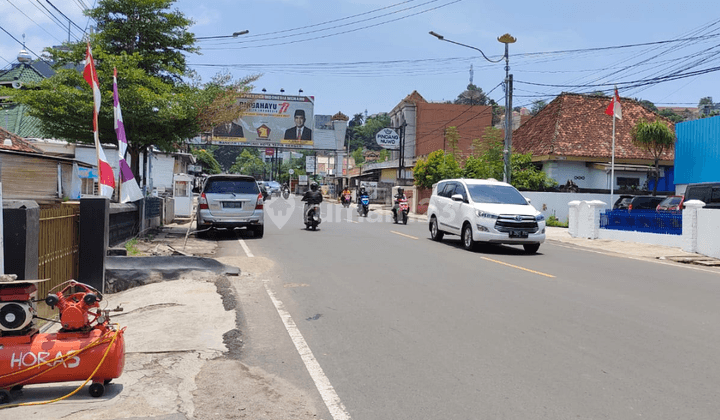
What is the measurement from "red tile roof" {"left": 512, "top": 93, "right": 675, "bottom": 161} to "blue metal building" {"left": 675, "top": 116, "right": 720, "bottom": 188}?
394 centimetres

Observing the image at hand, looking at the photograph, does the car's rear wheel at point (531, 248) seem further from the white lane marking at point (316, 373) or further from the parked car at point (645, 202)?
the parked car at point (645, 202)

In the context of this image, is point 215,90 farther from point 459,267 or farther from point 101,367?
point 101,367

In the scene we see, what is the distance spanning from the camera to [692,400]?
15.2 ft

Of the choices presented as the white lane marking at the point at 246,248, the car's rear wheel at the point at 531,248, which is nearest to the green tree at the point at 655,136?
the car's rear wheel at the point at 531,248

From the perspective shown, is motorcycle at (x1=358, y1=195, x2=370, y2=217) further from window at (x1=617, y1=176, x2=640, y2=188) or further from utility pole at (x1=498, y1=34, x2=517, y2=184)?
window at (x1=617, y1=176, x2=640, y2=188)

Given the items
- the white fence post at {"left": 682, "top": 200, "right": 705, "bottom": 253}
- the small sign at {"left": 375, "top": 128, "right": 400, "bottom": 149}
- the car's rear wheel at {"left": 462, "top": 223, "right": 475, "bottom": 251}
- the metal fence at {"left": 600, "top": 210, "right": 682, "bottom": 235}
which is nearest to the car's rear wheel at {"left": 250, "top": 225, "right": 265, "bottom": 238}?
the car's rear wheel at {"left": 462, "top": 223, "right": 475, "bottom": 251}

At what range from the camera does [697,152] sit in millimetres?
27781

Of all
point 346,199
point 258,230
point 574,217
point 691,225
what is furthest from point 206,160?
point 691,225

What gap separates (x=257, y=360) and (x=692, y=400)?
3.65 metres

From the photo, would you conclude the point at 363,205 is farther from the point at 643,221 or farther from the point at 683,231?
the point at 683,231

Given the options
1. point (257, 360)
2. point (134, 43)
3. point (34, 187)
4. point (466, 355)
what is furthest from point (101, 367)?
point (134, 43)

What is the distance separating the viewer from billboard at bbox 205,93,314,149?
185 feet

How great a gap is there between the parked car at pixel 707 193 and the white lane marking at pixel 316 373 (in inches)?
649

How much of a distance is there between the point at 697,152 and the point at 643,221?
11.0 m
